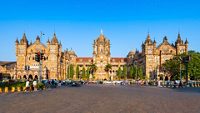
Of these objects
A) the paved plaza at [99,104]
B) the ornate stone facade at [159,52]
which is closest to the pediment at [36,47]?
the ornate stone facade at [159,52]

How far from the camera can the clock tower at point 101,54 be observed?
18862 centimetres

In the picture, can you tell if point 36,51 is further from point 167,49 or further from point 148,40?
point 167,49

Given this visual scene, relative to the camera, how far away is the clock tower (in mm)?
188625

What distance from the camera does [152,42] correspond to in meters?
165

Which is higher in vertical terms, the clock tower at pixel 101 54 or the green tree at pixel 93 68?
the clock tower at pixel 101 54

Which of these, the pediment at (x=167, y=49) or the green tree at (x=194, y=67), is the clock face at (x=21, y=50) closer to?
the pediment at (x=167, y=49)

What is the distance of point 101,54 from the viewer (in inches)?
7441

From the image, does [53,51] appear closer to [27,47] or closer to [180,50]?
[27,47]

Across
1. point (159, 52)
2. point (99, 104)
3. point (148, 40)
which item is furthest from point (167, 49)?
point (99, 104)

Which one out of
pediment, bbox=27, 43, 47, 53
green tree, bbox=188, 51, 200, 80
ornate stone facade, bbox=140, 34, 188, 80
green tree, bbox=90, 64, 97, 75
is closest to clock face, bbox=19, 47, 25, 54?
pediment, bbox=27, 43, 47, 53

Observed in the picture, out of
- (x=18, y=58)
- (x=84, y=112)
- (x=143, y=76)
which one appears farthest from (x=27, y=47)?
(x=84, y=112)

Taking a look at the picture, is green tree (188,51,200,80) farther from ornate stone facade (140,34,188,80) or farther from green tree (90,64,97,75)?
green tree (90,64,97,75)

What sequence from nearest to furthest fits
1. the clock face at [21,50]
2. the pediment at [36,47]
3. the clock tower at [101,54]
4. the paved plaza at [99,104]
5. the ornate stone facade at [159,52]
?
the paved plaza at [99,104] → the ornate stone facade at [159,52] → the pediment at [36,47] → the clock face at [21,50] → the clock tower at [101,54]

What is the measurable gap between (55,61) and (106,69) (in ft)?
109
